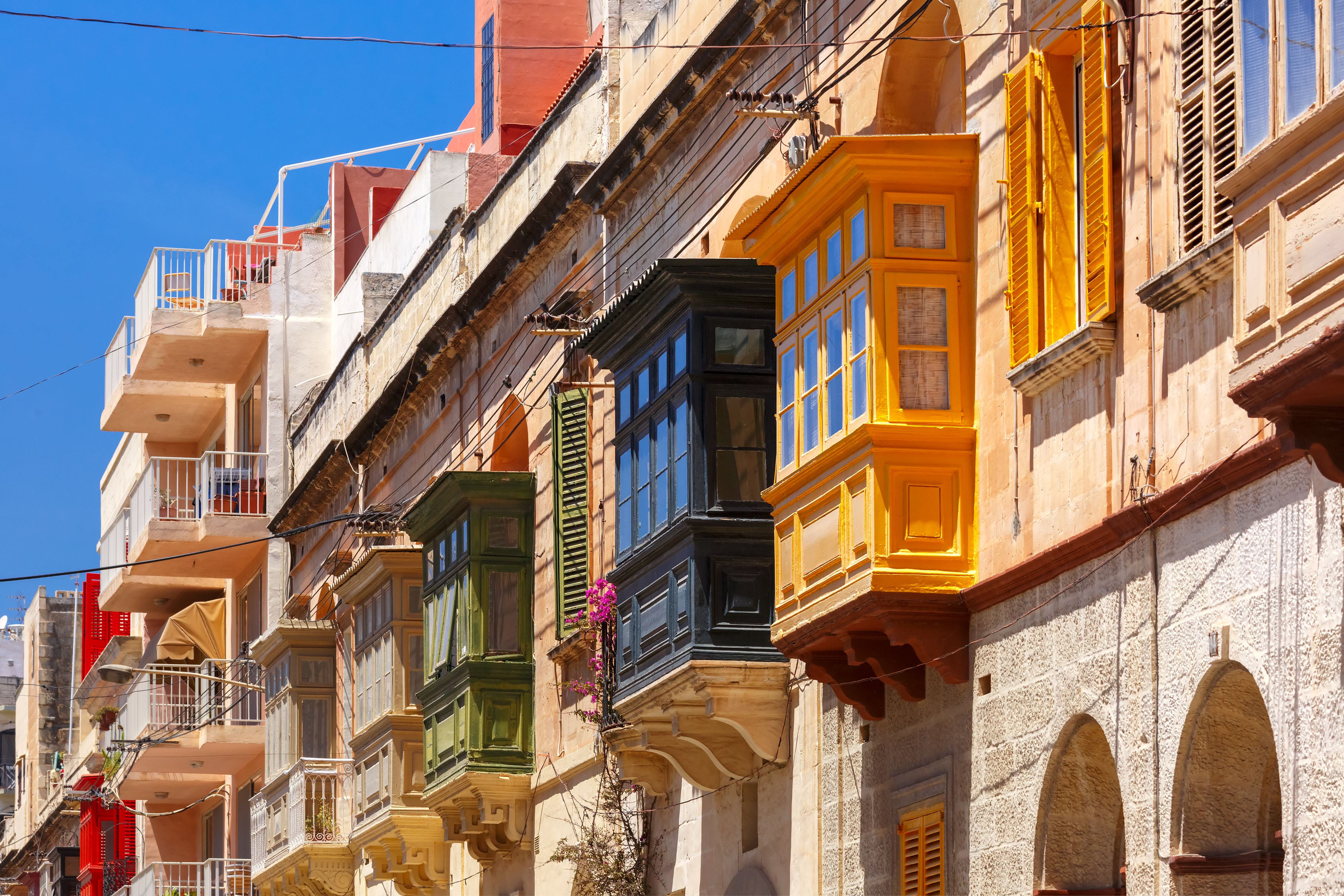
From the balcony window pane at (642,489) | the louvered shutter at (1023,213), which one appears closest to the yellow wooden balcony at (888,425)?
the louvered shutter at (1023,213)

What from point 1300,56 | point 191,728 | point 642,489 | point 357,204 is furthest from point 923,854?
point 357,204

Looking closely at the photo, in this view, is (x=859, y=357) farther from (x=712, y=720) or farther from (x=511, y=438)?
(x=511, y=438)

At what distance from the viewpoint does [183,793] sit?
134 ft

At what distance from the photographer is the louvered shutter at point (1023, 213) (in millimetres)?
13383

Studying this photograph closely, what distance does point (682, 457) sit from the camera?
17453mm

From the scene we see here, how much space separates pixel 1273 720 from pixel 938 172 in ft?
17.5

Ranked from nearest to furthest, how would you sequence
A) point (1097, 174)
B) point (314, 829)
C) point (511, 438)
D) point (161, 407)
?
point (1097, 174)
point (511, 438)
point (314, 829)
point (161, 407)

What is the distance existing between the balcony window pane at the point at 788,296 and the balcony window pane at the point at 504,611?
7.94 m

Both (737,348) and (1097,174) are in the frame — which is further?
(737,348)

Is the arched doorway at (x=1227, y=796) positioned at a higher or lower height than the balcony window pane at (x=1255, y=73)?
lower

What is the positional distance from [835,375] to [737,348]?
8.46 ft

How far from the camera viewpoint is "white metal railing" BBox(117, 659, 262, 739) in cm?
3662

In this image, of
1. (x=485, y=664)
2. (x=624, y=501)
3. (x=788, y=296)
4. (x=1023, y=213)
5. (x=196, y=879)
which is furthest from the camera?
(x=196, y=879)

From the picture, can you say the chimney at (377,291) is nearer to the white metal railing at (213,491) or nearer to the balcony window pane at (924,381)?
the white metal railing at (213,491)
